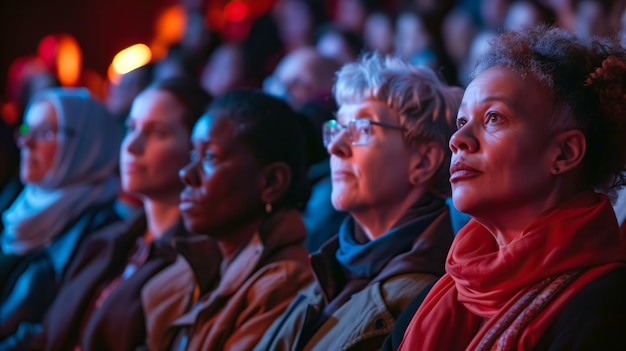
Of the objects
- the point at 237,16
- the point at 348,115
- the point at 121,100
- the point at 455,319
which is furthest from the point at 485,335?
the point at 237,16

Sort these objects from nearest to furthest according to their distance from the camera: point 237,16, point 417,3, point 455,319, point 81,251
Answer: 1. point 455,319
2. point 81,251
3. point 417,3
4. point 237,16

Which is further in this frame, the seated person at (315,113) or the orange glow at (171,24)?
the orange glow at (171,24)

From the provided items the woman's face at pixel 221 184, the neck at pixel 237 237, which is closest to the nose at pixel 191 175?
the woman's face at pixel 221 184

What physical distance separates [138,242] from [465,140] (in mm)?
2395

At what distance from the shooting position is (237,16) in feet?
32.4

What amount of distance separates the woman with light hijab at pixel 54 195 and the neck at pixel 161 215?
1.81ft

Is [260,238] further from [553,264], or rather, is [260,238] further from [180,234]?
[553,264]

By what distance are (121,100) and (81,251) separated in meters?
2.59

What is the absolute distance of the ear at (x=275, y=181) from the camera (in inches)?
140

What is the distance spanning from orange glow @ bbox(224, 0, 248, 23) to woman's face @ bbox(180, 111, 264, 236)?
20.6ft

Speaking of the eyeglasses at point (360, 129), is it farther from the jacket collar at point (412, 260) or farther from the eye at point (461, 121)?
the eye at point (461, 121)

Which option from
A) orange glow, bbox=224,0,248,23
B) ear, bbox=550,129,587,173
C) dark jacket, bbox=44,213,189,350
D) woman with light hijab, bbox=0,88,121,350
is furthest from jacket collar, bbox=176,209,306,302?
orange glow, bbox=224,0,248,23

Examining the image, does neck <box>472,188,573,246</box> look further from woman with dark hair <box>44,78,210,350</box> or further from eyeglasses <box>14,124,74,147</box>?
eyeglasses <box>14,124,74,147</box>

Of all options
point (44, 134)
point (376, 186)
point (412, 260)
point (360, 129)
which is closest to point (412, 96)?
point (360, 129)
